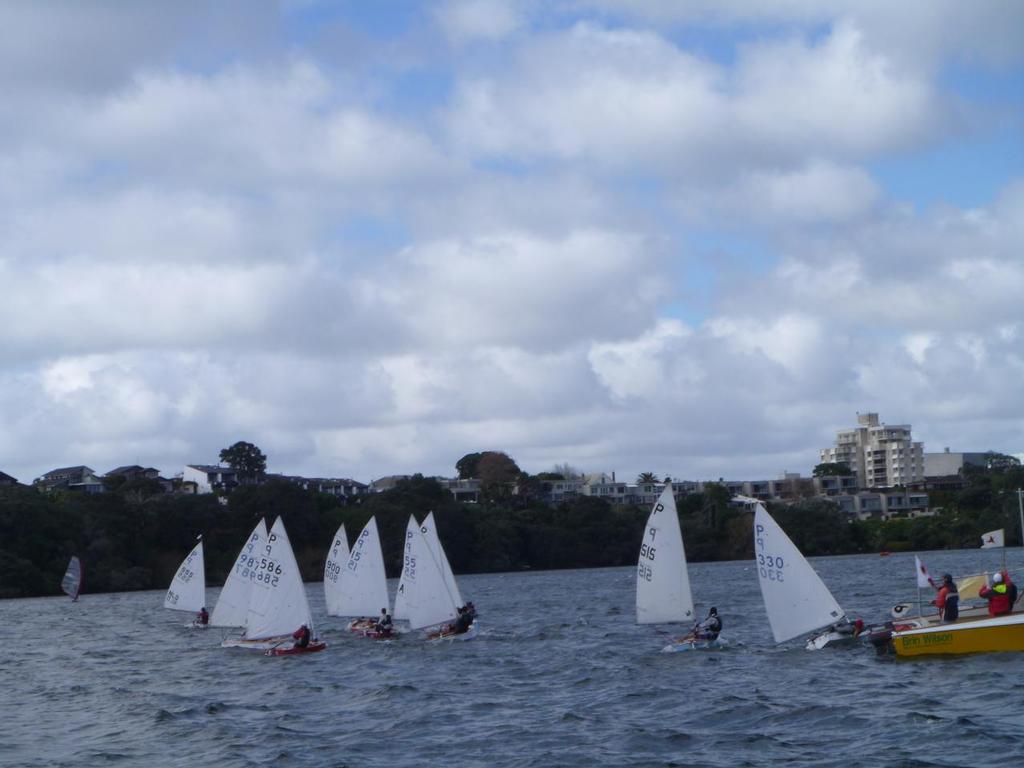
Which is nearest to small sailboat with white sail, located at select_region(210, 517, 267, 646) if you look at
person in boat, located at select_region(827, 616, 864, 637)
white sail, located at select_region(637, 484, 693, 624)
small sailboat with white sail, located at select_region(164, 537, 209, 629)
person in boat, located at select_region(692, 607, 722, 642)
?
small sailboat with white sail, located at select_region(164, 537, 209, 629)

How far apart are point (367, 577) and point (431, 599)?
7842 millimetres

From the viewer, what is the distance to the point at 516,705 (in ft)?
95.9

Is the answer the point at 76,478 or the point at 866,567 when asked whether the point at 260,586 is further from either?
the point at 76,478

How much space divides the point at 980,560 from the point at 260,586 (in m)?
68.3

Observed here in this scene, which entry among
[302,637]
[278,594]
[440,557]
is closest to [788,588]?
[440,557]

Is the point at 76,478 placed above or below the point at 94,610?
above

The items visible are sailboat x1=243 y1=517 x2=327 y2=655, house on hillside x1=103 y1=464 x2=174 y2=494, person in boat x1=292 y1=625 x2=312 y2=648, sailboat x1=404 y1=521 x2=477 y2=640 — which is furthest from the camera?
house on hillside x1=103 y1=464 x2=174 y2=494

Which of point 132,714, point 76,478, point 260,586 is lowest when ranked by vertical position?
point 132,714

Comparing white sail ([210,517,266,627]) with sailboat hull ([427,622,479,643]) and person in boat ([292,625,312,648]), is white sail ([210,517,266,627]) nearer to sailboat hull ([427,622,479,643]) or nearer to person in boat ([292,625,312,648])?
person in boat ([292,625,312,648])

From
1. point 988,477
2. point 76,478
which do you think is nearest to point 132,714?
point 988,477

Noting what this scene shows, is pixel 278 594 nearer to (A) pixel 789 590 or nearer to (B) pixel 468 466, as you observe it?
(A) pixel 789 590

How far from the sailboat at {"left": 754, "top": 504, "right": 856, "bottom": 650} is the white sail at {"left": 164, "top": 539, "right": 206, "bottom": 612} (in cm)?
3481

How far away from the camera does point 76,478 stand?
162 metres

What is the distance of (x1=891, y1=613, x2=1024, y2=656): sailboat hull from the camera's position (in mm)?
29484
